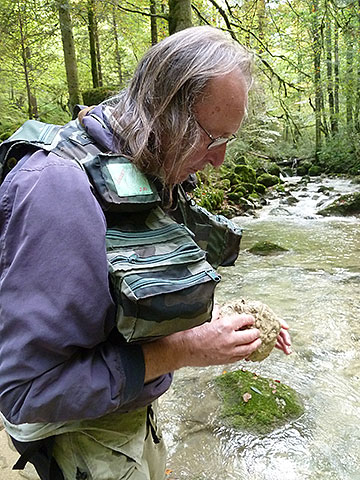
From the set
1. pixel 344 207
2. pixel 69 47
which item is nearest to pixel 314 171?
A: pixel 344 207

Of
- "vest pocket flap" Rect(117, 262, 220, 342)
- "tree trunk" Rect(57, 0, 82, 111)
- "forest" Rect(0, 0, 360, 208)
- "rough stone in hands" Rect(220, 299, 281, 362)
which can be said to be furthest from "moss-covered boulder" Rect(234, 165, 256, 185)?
"vest pocket flap" Rect(117, 262, 220, 342)

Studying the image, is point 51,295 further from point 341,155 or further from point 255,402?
point 341,155

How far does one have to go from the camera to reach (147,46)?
12.1 metres

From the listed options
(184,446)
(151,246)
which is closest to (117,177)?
(151,246)

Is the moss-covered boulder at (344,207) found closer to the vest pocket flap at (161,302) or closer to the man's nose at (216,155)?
the man's nose at (216,155)

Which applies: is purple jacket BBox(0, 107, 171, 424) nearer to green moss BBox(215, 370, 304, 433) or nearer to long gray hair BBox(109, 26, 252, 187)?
long gray hair BBox(109, 26, 252, 187)

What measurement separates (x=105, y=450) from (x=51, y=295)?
0.68 metres

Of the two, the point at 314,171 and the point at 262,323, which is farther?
the point at 314,171

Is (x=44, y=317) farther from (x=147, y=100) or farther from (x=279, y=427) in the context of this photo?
(x=279, y=427)

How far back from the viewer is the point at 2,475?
250cm

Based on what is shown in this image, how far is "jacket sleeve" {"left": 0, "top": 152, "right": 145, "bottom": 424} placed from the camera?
3.10 ft

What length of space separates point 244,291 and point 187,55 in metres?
5.04

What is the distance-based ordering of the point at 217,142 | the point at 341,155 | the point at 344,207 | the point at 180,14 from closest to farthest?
the point at 217,142 → the point at 180,14 → the point at 344,207 → the point at 341,155

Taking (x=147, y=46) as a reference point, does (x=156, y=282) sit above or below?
below
